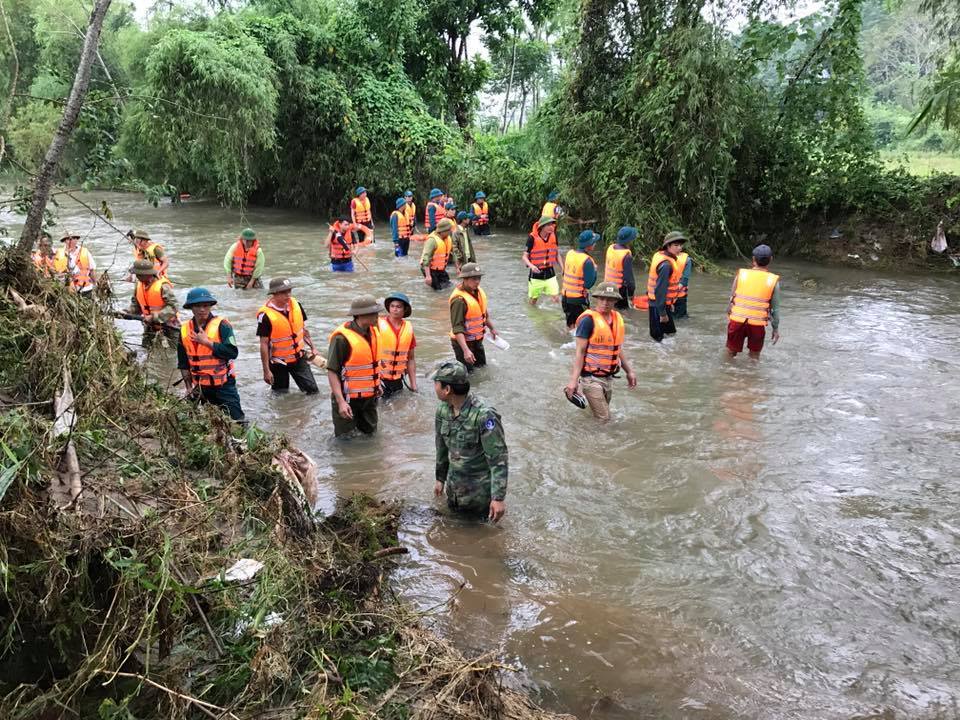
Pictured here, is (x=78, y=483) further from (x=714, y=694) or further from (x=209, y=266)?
(x=209, y=266)

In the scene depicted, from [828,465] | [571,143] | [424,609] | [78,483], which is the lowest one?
[424,609]

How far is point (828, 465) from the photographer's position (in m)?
7.47

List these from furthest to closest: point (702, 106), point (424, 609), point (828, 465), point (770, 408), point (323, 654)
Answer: point (702, 106) < point (770, 408) < point (828, 465) < point (424, 609) < point (323, 654)

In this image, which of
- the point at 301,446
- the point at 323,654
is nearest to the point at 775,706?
the point at 323,654

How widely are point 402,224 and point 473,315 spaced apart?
9.39 m

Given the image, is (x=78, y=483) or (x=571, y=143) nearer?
(x=78, y=483)

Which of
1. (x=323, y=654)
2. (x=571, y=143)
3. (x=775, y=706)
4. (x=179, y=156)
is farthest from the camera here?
(x=179, y=156)

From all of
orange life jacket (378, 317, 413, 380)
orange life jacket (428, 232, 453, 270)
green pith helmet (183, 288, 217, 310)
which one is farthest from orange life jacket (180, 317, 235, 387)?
orange life jacket (428, 232, 453, 270)

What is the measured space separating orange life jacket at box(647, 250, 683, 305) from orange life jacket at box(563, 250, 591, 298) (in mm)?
940

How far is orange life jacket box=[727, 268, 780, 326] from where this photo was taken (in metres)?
9.66

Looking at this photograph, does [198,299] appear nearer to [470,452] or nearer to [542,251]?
[470,452]

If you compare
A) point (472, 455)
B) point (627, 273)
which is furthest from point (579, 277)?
point (472, 455)

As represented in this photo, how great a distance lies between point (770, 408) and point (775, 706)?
5302mm

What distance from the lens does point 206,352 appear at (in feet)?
24.0
